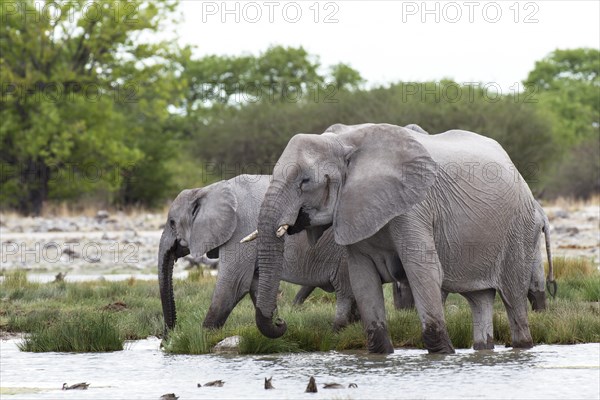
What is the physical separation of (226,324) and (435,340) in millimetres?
2688

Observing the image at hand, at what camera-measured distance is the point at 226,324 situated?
11.5 metres

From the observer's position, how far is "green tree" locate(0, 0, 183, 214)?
39250 mm

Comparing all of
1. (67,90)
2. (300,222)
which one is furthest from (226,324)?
(67,90)

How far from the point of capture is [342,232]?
9312 mm

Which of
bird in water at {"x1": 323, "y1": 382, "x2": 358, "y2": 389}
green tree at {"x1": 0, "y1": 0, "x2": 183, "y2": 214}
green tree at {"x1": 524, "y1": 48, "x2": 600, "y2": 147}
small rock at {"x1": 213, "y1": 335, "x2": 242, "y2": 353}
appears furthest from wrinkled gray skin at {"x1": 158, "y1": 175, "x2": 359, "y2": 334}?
green tree at {"x1": 524, "y1": 48, "x2": 600, "y2": 147}

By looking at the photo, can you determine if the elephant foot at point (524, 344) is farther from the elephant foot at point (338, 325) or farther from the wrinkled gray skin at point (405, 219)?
the elephant foot at point (338, 325)

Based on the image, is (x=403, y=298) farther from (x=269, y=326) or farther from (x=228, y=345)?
(x=269, y=326)

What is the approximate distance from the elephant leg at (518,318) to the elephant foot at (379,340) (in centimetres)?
123

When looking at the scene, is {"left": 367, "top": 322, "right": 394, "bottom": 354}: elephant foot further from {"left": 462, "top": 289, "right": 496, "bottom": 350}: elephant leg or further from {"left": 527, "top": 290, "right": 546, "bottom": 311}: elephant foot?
{"left": 527, "top": 290, "right": 546, "bottom": 311}: elephant foot

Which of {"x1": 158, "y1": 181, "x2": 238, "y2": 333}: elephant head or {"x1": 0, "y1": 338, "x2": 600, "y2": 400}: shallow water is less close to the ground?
{"x1": 158, "y1": 181, "x2": 238, "y2": 333}: elephant head

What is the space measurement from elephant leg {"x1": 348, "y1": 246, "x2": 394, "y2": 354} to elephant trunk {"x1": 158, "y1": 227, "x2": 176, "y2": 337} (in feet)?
8.73

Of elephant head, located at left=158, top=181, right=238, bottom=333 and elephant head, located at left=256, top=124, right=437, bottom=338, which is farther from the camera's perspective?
elephant head, located at left=158, top=181, right=238, bottom=333

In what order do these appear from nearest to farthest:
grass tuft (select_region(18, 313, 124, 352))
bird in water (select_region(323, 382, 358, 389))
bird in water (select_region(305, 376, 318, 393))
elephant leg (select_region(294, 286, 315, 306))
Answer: bird in water (select_region(305, 376, 318, 393)), bird in water (select_region(323, 382, 358, 389)), grass tuft (select_region(18, 313, 124, 352)), elephant leg (select_region(294, 286, 315, 306))

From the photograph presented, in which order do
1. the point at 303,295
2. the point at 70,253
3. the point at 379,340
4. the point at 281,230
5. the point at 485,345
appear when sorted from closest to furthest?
the point at 281,230, the point at 379,340, the point at 485,345, the point at 303,295, the point at 70,253
